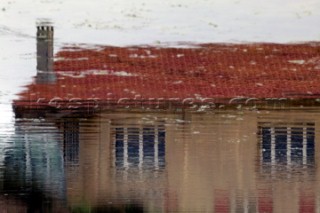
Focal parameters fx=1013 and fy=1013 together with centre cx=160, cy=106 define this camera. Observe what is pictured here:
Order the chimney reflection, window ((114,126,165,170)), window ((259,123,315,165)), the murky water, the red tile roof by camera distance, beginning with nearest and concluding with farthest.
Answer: the murky water → window ((114,126,165,170)) → window ((259,123,315,165)) → the red tile roof → the chimney reflection

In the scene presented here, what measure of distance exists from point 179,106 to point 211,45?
0.47 metres

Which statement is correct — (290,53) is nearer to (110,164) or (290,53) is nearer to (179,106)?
(179,106)

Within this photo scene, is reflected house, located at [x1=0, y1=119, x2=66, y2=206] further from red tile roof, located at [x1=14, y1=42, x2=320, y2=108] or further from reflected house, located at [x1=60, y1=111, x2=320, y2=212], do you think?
red tile roof, located at [x1=14, y1=42, x2=320, y2=108]

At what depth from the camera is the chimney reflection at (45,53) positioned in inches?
206

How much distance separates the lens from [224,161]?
4.46 meters

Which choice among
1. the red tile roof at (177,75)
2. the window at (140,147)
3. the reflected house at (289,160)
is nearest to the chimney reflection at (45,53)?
the red tile roof at (177,75)

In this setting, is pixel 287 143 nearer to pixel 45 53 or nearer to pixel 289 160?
pixel 289 160

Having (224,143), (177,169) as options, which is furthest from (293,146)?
(177,169)

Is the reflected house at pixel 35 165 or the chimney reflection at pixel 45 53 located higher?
the chimney reflection at pixel 45 53

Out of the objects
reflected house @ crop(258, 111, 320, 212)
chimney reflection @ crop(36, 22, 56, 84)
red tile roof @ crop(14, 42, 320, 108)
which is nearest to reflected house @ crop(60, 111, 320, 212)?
reflected house @ crop(258, 111, 320, 212)

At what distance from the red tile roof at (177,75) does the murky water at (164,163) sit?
142mm

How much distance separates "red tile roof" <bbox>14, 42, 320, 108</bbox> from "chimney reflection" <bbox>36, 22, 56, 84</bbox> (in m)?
0.04

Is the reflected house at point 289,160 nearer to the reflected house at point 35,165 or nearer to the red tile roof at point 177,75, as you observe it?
the red tile roof at point 177,75

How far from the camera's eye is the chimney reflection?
5227 mm
